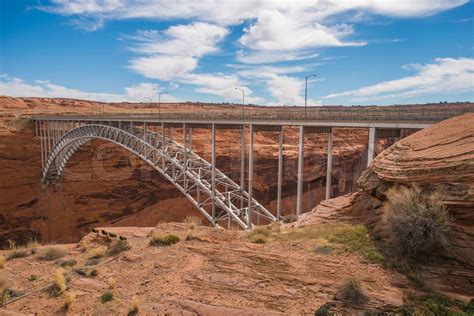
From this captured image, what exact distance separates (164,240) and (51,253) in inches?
174

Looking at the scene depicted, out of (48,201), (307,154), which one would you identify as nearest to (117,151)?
(48,201)

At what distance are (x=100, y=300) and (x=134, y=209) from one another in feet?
108

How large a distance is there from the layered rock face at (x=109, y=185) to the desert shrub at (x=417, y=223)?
29920 mm

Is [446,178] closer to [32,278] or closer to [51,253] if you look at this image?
[32,278]

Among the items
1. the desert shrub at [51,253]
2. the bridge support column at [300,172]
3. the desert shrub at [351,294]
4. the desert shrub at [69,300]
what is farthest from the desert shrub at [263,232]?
the desert shrub at [51,253]

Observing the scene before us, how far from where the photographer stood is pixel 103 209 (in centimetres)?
3916

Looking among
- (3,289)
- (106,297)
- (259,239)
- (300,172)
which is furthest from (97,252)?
(300,172)

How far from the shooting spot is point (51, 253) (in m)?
12.2

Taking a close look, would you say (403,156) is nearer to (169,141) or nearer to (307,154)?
(169,141)

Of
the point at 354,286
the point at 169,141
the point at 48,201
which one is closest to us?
the point at 354,286

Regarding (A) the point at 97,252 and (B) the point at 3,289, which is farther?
(A) the point at 97,252

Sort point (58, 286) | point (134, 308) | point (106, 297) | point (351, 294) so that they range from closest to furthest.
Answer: point (351, 294), point (134, 308), point (106, 297), point (58, 286)

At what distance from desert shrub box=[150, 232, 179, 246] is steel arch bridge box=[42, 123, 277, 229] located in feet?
27.8

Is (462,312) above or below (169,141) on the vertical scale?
below
